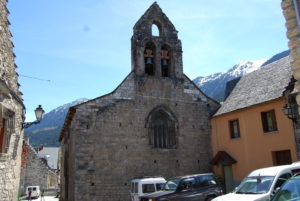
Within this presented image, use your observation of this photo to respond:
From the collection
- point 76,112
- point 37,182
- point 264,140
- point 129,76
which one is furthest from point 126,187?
point 37,182

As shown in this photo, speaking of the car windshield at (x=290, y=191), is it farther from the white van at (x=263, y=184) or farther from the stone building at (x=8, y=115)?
the stone building at (x=8, y=115)

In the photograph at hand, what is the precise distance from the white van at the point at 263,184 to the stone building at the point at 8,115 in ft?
23.9

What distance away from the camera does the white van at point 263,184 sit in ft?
30.2

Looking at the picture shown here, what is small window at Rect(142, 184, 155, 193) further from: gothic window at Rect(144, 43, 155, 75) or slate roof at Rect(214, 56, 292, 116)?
gothic window at Rect(144, 43, 155, 75)

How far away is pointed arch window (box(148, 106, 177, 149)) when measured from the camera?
1942 centimetres

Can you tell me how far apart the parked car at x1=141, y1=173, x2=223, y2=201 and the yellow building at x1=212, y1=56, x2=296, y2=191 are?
4983 millimetres

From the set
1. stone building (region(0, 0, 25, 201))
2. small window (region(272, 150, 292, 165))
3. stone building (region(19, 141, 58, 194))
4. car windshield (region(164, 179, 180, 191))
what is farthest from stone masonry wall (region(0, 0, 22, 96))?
stone building (region(19, 141, 58, 194))

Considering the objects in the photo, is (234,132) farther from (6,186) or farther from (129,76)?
(6,186)

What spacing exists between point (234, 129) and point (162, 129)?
4.37 meters

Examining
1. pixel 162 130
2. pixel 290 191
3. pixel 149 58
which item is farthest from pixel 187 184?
pixel 149 58

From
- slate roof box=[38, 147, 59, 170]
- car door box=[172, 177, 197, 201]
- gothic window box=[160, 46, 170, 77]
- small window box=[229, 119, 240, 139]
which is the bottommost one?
car door box=[172, 177, 197, 201]

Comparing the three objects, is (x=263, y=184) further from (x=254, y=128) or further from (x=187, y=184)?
(x=254, y=128)

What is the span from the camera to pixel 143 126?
1911 cm

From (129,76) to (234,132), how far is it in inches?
285
